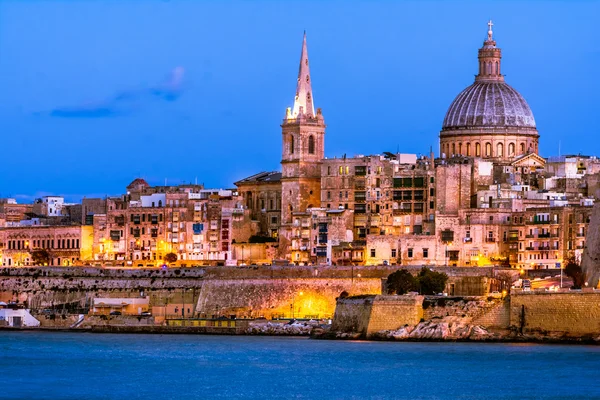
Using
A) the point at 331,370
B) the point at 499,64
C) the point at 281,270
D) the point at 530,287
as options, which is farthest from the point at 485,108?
the point at 331,370

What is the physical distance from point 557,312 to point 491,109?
30.1 metres

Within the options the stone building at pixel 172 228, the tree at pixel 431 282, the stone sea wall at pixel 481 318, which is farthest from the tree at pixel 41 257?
the stone sea wall at pixel 481 318

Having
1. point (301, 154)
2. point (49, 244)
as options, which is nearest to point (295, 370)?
point (301, 154)

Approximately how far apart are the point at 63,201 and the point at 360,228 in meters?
30.6

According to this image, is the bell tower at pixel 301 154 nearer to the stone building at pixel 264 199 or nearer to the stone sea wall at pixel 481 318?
the stone building at pixel 264 199

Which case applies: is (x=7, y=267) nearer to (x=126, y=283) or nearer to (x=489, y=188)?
(x=126, y=283)

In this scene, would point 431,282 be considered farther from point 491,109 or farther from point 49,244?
point 49,244

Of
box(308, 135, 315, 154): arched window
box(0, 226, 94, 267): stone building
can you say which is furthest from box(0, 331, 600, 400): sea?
box(0, 226, 94, 267): stone building

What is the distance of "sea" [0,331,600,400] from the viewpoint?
53.0 meters

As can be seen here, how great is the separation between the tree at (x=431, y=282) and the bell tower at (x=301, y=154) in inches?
561

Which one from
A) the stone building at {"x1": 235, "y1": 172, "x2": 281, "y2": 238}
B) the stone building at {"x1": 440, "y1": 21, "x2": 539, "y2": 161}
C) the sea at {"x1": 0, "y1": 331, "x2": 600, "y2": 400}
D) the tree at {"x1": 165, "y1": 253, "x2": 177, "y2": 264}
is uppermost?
the stone building at {"x1": 440, "y1": 21, "x2": 539, "y2": 161}

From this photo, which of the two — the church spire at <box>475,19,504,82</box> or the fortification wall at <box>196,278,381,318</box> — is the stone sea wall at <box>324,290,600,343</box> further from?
the church spire at <box>475,19,504,82</box>

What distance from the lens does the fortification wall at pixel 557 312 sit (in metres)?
64.1

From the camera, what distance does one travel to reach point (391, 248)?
273 ft
